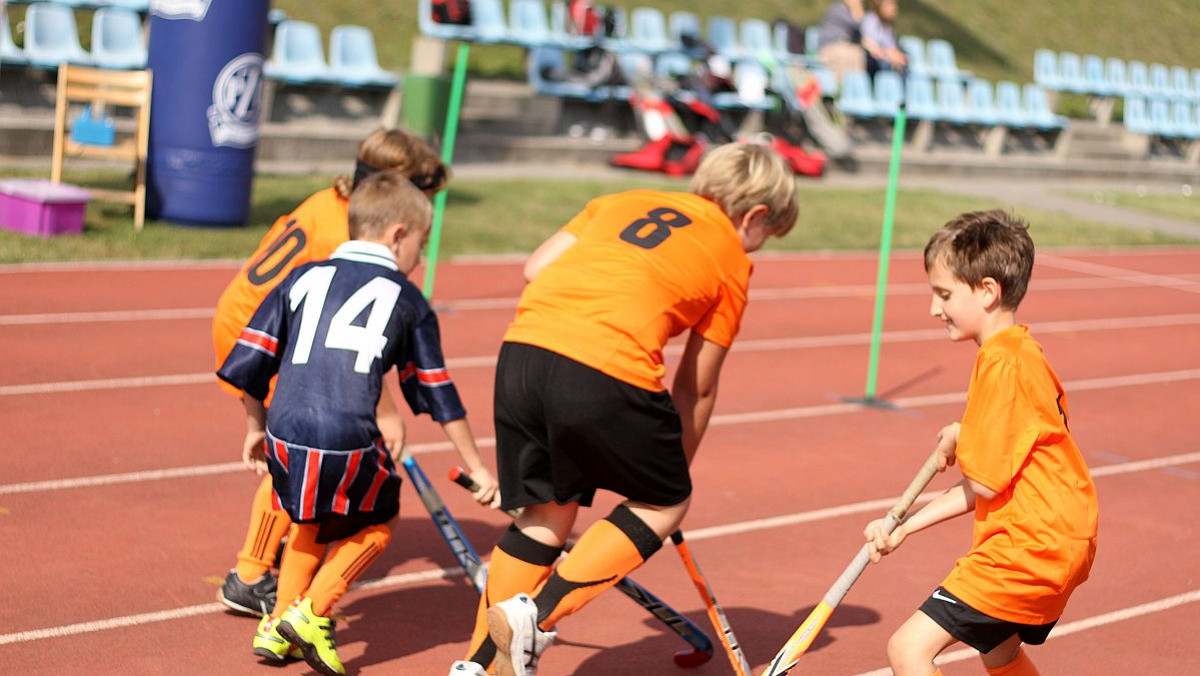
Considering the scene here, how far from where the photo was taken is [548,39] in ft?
64.8

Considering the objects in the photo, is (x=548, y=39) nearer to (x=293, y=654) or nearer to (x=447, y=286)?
(x=447, y=286)

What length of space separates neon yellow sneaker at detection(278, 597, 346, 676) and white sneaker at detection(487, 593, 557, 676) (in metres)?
0.68

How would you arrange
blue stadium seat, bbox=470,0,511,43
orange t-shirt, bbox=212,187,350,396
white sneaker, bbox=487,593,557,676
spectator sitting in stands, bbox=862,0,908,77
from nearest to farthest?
white sneaker, bbox=487,593,557,676, orange t-shirt, bbox=212,187,350,396, blue stadium seat, bbox=470,0,511,43, spectator sitting in stands, bbox=862,0,908,77

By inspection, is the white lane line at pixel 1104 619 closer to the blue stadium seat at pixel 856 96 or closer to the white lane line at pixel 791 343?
the white lane line at pixel 791 343

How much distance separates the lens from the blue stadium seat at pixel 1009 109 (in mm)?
24781

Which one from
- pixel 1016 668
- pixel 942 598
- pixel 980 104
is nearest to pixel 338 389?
pixel 942 598

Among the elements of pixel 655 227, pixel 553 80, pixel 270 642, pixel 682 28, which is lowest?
pixel 270 642

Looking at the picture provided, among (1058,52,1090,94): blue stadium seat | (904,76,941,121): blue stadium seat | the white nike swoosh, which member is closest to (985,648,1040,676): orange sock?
the white nike swoosh

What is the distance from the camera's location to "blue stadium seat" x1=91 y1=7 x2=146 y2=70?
1485 centimetres

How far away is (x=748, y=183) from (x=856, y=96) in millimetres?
18909

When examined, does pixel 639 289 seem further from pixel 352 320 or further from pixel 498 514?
pixel 498 514

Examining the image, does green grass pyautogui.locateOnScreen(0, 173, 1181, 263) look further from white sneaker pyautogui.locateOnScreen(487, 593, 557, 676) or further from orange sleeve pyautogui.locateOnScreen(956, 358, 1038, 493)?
orange sleeve pyautogui.locateOnScreen(956, 358, 1038, 493)

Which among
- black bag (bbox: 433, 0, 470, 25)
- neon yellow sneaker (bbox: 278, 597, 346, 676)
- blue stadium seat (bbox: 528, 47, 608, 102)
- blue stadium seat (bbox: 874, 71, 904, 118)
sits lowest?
neon yellow sneaker (bbox: 278, 597, 346, 676)

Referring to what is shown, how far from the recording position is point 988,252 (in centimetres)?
354
